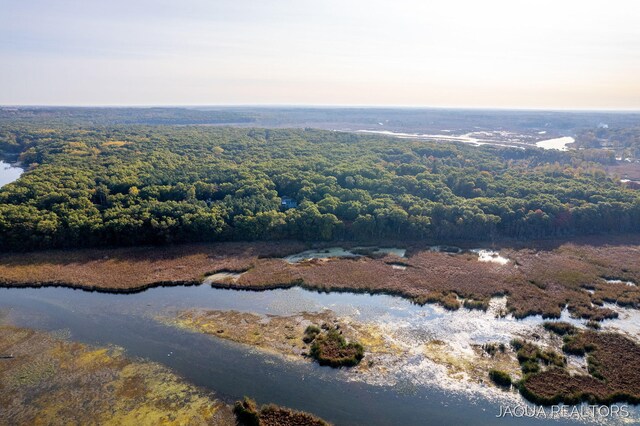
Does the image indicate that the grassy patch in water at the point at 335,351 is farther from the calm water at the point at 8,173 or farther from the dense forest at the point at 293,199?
the calm water at the point at 8,173

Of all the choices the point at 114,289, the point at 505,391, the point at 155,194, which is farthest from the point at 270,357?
the point at 155,194

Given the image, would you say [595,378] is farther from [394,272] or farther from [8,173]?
[8,173]

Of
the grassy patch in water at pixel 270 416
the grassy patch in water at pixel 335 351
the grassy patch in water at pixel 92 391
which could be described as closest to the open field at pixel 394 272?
the grassy patch in water at pixel 335 351

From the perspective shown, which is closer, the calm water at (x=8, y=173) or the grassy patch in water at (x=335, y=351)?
the grassy patch in water at (x=335, y=351)

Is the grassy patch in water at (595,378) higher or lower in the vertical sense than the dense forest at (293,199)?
lower

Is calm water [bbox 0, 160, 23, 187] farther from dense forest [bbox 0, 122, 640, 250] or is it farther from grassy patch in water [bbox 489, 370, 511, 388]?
grassy patch in water [bbox 489, 370, 511, 388]

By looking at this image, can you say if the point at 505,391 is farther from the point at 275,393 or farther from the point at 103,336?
the point at 103,336

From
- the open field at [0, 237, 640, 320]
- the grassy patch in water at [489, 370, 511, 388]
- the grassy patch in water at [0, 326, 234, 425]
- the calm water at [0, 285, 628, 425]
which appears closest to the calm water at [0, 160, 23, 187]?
the open field at [0, 237, 640, 320]
